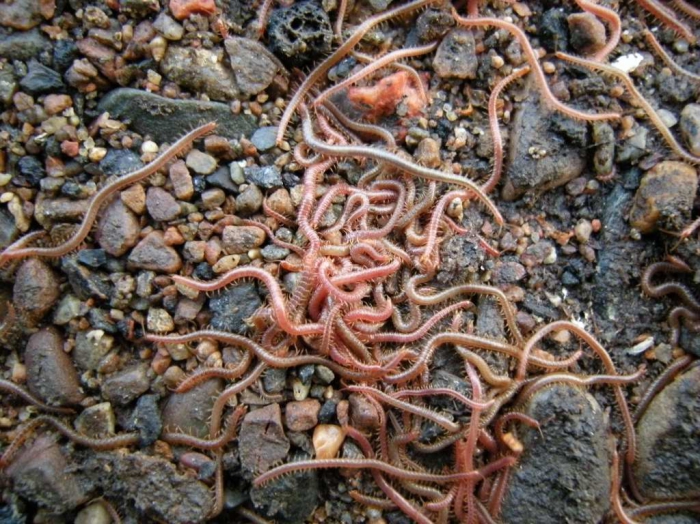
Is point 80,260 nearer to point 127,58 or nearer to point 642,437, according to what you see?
point 127,58

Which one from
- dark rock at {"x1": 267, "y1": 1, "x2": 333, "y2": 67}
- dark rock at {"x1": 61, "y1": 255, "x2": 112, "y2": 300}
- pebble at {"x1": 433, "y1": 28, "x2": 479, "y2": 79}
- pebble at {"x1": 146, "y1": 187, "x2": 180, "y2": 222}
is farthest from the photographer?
pebble at {"x1": 433, "y1": 28, "x2": 479, "y2": 79}

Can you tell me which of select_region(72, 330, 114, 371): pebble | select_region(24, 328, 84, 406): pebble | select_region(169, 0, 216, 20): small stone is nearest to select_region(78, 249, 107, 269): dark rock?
select_region(72, 330, 114, 371): pebble

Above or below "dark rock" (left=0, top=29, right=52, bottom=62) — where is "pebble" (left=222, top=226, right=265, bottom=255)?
below

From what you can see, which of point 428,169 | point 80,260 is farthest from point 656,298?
point 80,260

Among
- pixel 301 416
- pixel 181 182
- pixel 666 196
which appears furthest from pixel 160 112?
pixel 666 196

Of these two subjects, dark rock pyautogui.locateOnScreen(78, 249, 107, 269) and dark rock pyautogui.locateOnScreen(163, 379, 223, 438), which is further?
dark rock pyautogui.locateOnScreen(78, 249, 107, 269)

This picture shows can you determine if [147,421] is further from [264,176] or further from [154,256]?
[264,176]

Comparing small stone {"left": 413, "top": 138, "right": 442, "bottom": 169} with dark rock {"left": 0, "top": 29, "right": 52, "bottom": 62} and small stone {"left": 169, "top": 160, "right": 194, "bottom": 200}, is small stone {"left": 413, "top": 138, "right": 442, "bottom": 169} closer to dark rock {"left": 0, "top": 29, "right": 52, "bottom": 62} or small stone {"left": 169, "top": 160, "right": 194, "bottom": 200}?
small stone {"left": 169, "top": 160, "right": 194, "bottom": 200}

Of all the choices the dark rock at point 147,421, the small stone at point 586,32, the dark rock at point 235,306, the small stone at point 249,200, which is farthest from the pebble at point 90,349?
the small stone at point 586,32
